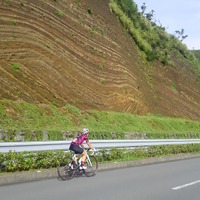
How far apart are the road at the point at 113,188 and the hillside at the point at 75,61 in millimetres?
7994

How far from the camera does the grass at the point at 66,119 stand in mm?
14320

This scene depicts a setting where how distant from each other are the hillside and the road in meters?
7.99

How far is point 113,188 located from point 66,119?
9.37m

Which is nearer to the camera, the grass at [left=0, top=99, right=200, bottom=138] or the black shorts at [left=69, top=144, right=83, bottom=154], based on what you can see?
the black shorts at [left=69, top=144, right=83, bottom=154]

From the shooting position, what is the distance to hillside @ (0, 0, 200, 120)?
17625 mm

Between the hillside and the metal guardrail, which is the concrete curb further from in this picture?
the hillside

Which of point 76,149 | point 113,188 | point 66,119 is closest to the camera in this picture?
point 113,188

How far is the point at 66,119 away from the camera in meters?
17.2

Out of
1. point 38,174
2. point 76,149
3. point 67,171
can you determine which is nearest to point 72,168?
point 67,171

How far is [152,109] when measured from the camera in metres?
29.7

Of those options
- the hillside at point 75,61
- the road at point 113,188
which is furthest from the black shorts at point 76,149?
the hillside at point 75,61

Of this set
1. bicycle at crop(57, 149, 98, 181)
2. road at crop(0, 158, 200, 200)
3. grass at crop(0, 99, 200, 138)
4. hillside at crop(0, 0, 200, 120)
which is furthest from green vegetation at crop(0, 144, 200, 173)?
hillside at crop(0, 0, 200, 120)

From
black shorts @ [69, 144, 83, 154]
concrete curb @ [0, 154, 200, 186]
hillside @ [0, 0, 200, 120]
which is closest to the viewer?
concrete curb @ [0, 154, 200, 186]

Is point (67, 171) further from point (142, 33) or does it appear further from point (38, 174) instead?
point (142, 33)
